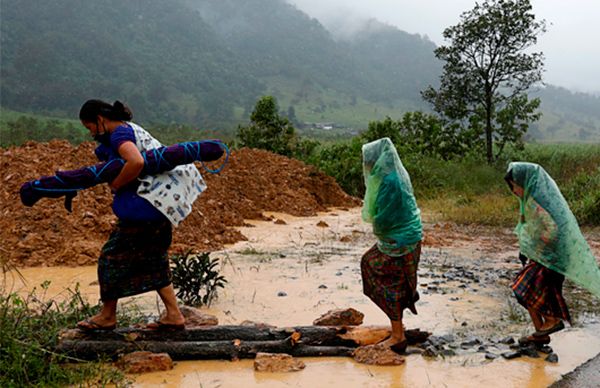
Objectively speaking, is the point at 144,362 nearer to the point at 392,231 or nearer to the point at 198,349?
the point at 198,349

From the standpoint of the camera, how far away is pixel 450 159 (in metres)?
20.7

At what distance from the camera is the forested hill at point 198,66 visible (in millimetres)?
70125

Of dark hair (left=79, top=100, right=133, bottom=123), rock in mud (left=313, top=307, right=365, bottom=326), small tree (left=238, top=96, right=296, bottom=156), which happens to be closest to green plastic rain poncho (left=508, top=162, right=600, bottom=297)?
rock in mud (left=313, top=307, right=365, bottom=326)

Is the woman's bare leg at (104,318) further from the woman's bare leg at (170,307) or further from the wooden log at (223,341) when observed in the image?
the woman's bare leg at (170,307)

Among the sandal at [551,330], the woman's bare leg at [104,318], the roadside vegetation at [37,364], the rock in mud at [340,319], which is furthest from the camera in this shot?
the rock in mud at [340,319]

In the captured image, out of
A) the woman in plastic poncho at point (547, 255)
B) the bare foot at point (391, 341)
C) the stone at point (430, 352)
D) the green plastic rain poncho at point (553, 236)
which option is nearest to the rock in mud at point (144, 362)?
the bare foot at point (391, 341)

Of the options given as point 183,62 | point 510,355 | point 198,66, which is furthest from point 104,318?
point 183,62

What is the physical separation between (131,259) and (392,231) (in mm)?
1753

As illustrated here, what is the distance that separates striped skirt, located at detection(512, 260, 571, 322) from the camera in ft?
13.3

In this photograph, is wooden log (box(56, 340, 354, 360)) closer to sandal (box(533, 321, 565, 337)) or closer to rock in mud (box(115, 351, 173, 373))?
rock in mud (box(115, 351, 173, 373))

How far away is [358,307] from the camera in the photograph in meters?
5.27

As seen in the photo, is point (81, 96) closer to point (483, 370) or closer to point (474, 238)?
point (474, 238)

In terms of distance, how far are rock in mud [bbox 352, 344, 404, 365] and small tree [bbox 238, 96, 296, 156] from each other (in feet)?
52.9

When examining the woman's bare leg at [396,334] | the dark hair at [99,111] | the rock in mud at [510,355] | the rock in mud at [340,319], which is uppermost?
the dark hair at [99,111]
